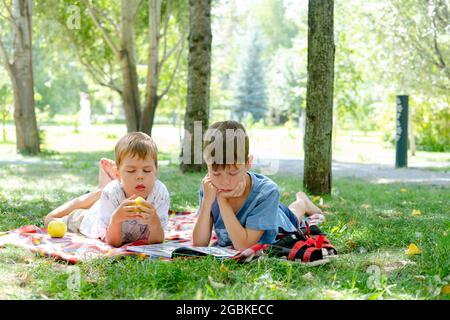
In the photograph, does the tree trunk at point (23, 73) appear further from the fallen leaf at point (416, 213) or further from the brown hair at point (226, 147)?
the brown hair at point (226, 147)

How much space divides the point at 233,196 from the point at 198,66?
705cm

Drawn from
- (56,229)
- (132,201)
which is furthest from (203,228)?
(56,229)

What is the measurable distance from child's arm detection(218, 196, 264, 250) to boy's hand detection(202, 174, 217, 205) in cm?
6

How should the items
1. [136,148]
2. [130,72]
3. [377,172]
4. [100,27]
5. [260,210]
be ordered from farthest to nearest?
1. [130,72]
2. [100,27]
3. [377,172]
4. [136,148]
5. [260,210]

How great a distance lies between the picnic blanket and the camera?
4113 mm

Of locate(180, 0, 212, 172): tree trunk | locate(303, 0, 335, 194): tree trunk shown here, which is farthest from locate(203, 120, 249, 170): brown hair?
locate(180, 0, 212, 172): tree trunk

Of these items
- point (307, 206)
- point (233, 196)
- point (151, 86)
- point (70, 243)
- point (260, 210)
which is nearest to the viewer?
point (233, 196)

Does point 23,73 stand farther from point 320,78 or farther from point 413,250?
point 413,250

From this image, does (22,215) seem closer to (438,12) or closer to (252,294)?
(252,294)

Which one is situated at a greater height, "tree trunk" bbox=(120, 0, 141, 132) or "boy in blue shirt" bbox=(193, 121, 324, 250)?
"tree trunk" bbox=(120, 0, 141, 132)

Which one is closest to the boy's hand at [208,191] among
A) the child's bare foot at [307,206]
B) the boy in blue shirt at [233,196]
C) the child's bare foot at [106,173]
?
the boy in blue shirt at [233,196]

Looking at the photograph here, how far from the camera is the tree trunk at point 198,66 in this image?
1090cm

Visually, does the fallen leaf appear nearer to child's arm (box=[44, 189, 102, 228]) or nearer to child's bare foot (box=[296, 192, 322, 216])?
child's bare foot (box=[296, 192, 322, 216])

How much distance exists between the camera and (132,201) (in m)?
4.31
